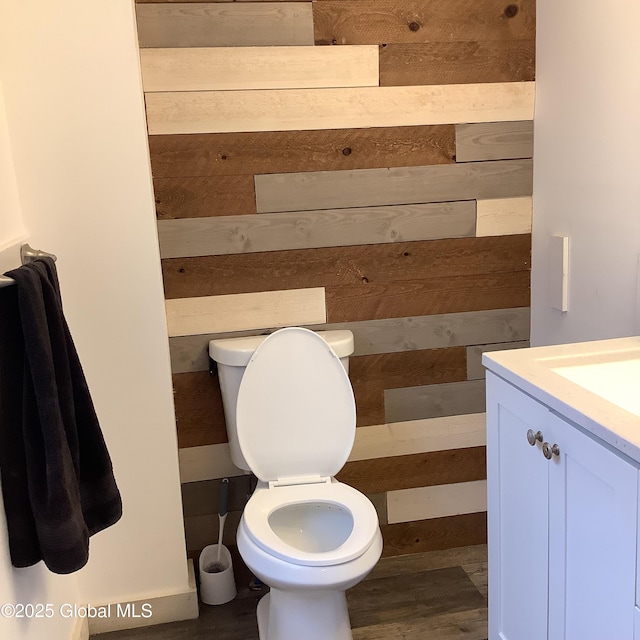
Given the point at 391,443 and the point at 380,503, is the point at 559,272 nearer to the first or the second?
the point at 391,443

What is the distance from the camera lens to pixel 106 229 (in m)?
1.92

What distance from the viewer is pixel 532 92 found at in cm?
225

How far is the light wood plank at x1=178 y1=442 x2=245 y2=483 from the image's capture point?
2.29m

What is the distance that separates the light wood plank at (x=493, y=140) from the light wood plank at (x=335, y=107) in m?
0.03

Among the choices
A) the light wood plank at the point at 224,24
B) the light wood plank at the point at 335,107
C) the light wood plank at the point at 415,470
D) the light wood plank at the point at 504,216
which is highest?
the light wood plank at the point at 224,24

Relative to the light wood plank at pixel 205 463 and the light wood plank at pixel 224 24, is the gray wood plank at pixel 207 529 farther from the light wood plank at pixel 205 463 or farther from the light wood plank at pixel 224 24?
the light wood plank at pixel 224 24

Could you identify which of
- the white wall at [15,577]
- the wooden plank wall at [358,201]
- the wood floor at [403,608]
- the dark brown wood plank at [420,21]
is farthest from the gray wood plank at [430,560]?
the dark brown wood plank at [420,21]

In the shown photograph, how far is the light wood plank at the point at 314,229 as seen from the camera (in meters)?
2.15

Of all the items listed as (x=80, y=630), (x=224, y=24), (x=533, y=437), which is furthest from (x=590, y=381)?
(x=80, y=630)

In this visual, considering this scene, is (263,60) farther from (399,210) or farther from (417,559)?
(417,559)

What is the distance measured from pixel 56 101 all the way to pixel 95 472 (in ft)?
3.16

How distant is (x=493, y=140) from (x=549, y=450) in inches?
47.5

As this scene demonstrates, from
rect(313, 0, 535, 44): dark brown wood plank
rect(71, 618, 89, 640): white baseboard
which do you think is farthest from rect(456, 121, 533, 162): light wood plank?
rect(71, 618, 89, 640): white baseboard

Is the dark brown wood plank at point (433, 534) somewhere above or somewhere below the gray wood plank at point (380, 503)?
below
